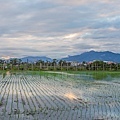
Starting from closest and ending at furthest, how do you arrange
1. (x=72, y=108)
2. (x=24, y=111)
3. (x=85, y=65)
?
(x=24, y=111), (x=72, y=108), (x=85, y=65)

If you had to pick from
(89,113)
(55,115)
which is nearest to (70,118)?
(55,115)

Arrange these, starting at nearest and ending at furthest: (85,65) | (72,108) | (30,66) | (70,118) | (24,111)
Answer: (70,118), (24,111), (72,108), (30,66), (85,65)

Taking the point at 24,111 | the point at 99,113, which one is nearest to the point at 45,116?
the point at 24,111

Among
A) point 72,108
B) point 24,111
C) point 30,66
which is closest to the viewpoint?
point 24,111

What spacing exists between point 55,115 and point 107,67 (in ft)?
152

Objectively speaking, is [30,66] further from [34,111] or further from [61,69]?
[34,111]

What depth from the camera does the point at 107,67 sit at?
52.9 metres

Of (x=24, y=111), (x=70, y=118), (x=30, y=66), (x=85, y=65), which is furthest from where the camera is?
(x=85, y=65)

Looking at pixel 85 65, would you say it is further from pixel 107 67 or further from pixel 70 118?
pixel 70 118

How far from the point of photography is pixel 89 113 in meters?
7.73

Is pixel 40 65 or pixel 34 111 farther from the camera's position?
pixel 40 65

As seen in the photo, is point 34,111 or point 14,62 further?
point 14,62

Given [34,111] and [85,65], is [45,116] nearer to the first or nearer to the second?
[34,111]

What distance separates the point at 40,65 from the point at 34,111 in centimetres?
4355
